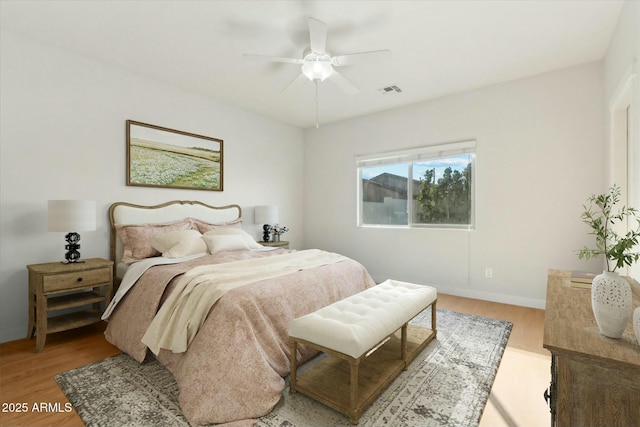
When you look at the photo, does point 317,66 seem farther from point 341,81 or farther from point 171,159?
point 171,159

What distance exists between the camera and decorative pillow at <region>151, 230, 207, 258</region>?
10.2 feet

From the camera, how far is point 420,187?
4.44m

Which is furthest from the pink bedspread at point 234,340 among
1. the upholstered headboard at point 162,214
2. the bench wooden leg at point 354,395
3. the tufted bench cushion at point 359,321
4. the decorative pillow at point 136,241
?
the upholstered headboard at point 162,214

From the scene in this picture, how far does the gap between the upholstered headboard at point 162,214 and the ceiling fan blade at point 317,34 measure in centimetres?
249

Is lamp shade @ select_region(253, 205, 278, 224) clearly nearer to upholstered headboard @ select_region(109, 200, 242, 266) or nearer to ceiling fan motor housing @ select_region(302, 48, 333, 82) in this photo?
upholstered headboard @ select_region(109, 200, 242, 266)

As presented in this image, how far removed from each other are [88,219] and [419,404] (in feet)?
9.90

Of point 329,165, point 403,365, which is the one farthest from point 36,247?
point 329,165

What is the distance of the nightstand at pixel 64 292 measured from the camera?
243 centimetres

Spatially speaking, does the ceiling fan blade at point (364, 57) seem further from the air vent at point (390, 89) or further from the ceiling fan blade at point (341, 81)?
the air vent at point (390, 89)

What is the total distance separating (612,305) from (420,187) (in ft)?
11.6

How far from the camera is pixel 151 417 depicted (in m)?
1.67

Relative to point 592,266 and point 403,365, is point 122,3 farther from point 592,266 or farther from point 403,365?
point 592,266

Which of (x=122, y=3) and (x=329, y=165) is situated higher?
(x=122, y=3)

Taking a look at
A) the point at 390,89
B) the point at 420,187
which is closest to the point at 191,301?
the point at 390,89
